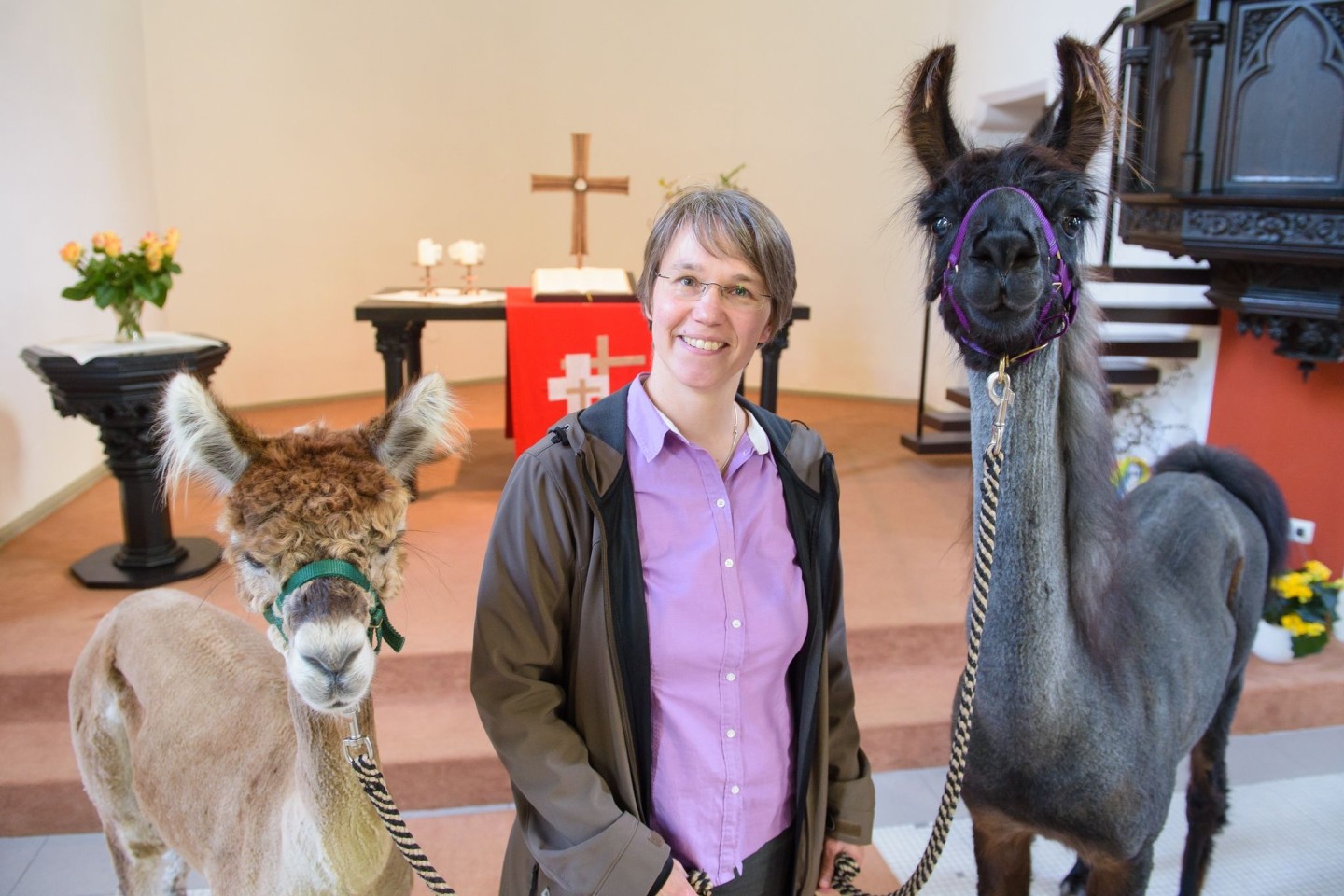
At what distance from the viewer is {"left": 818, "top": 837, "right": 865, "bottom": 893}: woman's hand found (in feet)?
4.83

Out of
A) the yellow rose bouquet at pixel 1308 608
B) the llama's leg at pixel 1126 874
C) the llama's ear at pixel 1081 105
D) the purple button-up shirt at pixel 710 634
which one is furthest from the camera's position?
the yellow rose bouquet at pixel 1308 608

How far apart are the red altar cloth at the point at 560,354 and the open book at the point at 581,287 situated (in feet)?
0.23

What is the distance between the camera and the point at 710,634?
1.29m

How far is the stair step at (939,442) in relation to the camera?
228 inches

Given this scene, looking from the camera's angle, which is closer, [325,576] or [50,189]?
[325,576]

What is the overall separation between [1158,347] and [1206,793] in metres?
2.32

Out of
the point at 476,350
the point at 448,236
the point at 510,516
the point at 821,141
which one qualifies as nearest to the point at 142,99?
the point at 448,236

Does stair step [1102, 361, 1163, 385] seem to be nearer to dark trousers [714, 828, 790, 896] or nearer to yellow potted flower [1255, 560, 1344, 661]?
yellow potted flower [1255, 560, 1344, 661]

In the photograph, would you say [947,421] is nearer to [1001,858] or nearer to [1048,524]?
[1001,858]

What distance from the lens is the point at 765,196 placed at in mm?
7441

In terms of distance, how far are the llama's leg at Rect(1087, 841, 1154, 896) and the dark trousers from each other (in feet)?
2.41

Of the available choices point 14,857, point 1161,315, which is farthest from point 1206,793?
point 14,857

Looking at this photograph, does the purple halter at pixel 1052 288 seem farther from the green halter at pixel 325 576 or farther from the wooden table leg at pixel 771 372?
the wooden table leg at pixel 771 372

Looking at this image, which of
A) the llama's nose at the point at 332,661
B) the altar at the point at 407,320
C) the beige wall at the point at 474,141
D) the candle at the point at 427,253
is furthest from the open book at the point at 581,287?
the llama's nose at the point at 332,661
